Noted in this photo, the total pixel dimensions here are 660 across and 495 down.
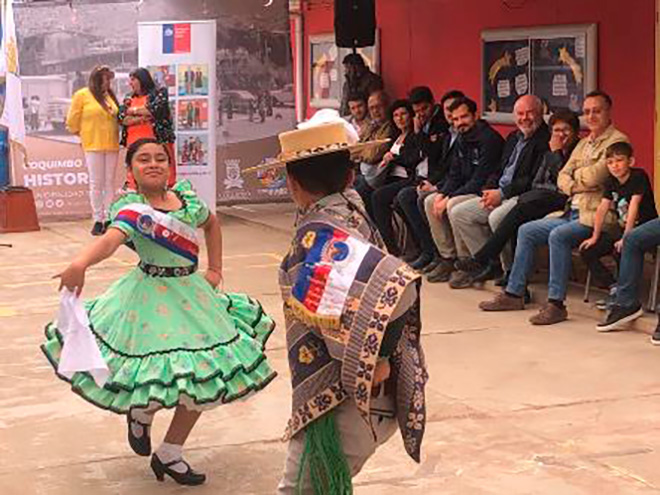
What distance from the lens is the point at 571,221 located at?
28.9 feet

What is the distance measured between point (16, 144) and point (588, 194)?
752 centimetres

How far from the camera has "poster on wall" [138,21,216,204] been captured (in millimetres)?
13000

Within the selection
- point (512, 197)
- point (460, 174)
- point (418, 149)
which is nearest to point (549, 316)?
point (512, 197)

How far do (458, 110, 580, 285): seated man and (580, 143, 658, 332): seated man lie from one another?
2.42ft

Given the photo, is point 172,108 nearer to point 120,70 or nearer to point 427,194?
point 120,70

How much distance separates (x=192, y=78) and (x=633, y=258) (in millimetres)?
6156

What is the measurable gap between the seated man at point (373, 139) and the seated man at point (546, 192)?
189 centimetres

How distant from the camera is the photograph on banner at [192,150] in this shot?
1298 centimetres

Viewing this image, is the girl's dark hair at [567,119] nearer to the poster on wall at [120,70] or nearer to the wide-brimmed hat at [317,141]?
the wide-brimmed hat at [317,141]

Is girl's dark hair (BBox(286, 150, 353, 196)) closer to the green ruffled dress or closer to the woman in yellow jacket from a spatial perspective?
the green ruffled dress

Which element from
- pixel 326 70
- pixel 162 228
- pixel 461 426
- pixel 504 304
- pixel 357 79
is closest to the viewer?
pixel 162 228

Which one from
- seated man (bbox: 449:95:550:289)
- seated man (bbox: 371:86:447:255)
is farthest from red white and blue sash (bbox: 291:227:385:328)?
seated man (bbox: 371:86:447:255)

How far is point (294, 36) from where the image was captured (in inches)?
676

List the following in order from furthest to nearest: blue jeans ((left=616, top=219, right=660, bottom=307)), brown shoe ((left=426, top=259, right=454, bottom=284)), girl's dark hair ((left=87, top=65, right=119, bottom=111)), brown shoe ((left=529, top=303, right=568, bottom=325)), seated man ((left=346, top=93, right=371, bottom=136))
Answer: girl's dark hair ((left=87, top=65, right=119, bottom=111)) → seated man ((left=346, top=93, right=371, bottom=136)) → brown shoe ((left=426, top=259, right=454, bottom=284)) → brown shoe ((left=529, top=303, right=568, bottom=325)) → blue jeans ((left=616, top=219, right=660, bottom=307))
